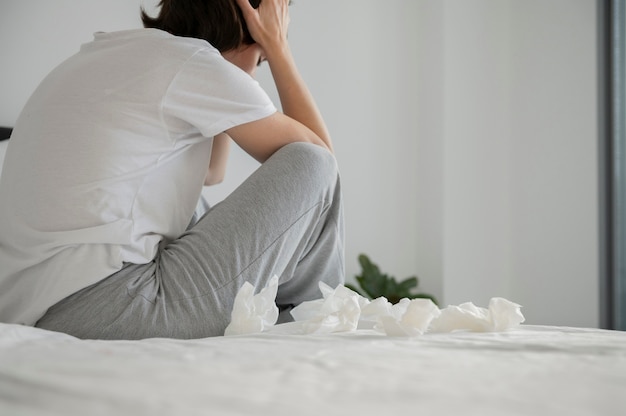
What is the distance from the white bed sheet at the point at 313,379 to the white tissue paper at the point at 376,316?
0.16 meters

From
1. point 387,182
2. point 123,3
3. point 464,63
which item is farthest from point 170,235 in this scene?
point 464,63

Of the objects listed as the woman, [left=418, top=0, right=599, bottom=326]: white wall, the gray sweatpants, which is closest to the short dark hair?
the woman

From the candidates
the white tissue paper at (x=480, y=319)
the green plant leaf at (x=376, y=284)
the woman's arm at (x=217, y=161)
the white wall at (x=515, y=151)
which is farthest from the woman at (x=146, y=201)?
the white wall at (x=515, y=151)

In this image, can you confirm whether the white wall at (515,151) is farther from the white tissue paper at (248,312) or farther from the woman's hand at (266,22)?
the white tissue paper at (248,312)

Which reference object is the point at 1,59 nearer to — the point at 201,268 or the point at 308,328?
the point at 201,268

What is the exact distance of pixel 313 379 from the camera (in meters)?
0.50

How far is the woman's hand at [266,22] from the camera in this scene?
1618mm

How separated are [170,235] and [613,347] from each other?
79 centimetres

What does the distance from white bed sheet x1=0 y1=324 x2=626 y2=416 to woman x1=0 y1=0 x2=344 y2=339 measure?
420mm

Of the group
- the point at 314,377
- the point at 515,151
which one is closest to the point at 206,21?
the point at 314,377

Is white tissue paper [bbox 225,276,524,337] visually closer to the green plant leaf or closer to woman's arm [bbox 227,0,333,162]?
woman's arm [bbox 227,0,333,162]

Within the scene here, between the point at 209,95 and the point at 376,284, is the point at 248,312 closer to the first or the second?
the point at 209,95

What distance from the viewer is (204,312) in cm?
110

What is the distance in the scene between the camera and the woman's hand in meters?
1.62
